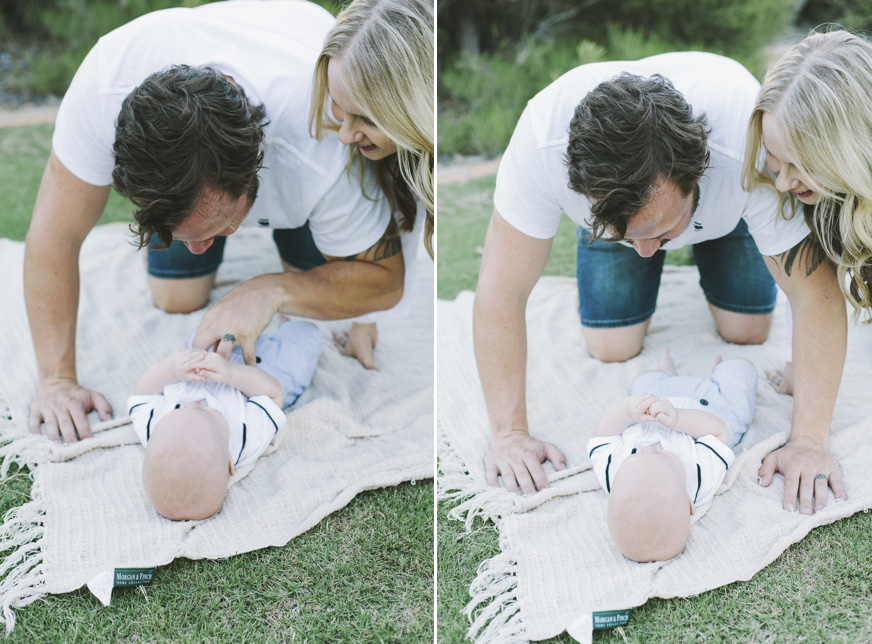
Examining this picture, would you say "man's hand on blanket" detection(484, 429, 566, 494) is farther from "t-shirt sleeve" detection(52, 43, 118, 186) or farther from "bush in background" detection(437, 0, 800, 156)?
"bush in background" detection(437, 0, 800, 156)

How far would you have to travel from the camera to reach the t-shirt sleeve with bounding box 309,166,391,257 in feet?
6.98

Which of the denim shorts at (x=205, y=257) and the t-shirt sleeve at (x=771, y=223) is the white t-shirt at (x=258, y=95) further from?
the t-shirt sleeve at (x=771, y=223)

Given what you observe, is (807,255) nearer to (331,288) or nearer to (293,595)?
(331,288)

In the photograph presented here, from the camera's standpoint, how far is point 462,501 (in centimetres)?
204

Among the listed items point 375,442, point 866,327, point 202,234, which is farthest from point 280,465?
point 866,327

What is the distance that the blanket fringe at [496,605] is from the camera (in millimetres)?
1636

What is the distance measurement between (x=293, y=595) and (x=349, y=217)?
97cm

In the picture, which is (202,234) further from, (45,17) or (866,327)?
(45,17)

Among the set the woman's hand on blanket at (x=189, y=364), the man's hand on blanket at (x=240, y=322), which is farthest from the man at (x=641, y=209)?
the woman's hand on blanket at (x=189, y=364)

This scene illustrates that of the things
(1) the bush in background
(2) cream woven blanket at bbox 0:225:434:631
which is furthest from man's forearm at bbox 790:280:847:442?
(1) the bush in background

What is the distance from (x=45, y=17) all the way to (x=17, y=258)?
3891 millimetres

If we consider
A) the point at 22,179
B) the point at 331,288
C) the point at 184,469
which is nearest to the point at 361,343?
the point at 331,288

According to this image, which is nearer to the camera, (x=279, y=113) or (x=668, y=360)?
(x=279, y=113)

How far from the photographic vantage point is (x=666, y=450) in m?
1.92
